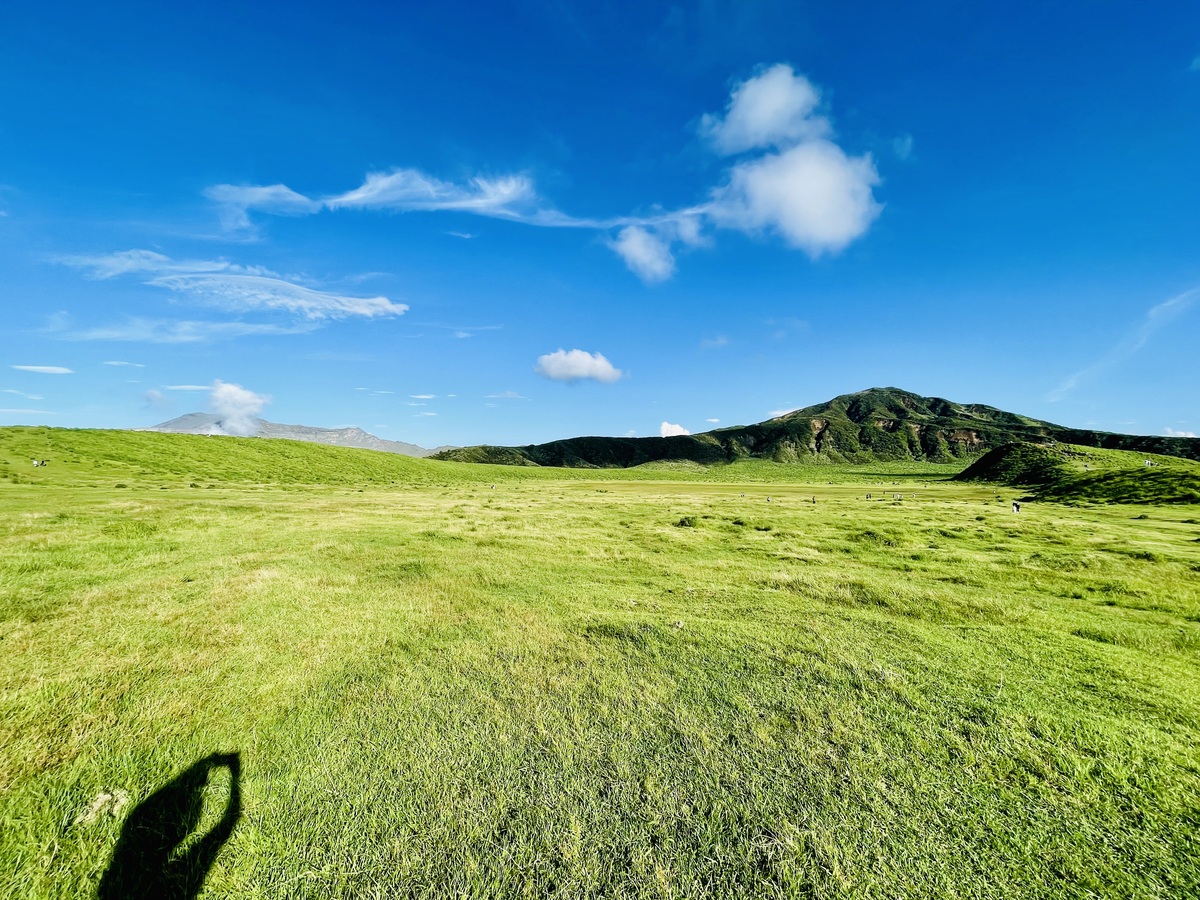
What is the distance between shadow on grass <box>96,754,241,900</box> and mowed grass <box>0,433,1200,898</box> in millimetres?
107

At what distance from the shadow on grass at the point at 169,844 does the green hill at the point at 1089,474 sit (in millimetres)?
56853

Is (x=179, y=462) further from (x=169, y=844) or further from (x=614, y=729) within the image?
(x=614, y=729)

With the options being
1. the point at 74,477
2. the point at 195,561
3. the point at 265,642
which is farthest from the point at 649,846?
the point at 74,477

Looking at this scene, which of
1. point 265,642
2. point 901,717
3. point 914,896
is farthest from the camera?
point 265,642

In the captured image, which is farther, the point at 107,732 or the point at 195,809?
the point at 107,732

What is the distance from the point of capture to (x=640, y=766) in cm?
469

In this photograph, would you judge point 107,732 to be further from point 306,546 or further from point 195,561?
point 306,546

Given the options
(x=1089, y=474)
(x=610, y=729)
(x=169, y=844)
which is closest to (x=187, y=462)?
(x=169, y=844)

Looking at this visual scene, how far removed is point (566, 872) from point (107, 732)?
535 cm

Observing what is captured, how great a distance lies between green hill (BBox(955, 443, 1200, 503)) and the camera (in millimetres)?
39219

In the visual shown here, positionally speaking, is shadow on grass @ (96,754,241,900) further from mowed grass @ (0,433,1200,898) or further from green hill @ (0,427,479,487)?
green hill @ (0,427,479,487)

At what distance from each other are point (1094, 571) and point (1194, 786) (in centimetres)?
1162

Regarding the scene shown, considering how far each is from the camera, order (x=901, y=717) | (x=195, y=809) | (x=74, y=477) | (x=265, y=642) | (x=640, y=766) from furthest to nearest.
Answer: (x=74, y=477) → (x=265, y=642) → (x=901, y=717) → (x=640, y=766) → (x=195, y=809)

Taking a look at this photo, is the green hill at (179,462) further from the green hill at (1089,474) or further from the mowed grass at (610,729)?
the green hill at (1089,474)
